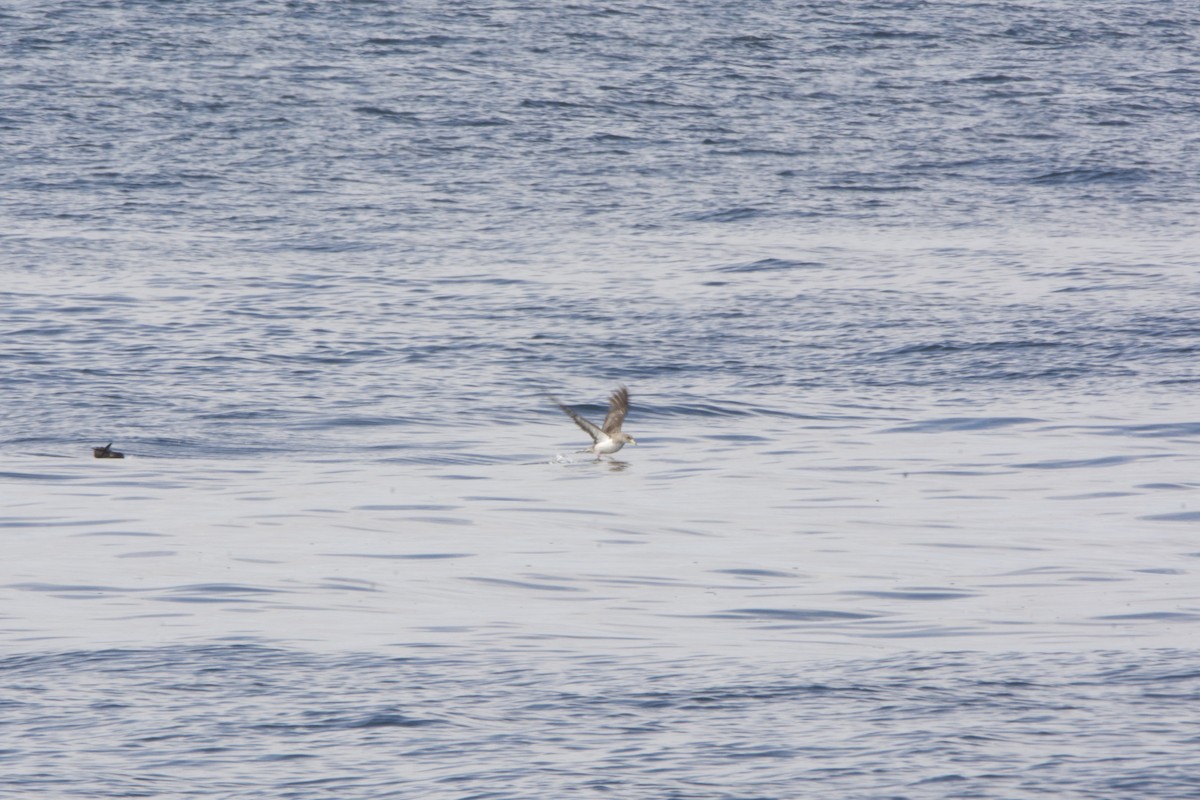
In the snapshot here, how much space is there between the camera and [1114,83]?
32469 mm

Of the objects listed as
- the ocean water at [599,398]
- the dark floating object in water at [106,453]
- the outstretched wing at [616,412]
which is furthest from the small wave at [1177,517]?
the dark floating object in water at [106,453]

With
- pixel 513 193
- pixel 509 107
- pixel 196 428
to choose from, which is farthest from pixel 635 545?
pixel 509 107

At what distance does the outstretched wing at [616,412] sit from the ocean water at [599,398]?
1.21 feet

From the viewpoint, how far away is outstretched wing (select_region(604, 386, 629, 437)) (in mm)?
16125

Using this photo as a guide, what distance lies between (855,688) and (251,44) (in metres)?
26.4

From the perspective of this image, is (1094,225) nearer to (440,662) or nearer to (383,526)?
(383,526)

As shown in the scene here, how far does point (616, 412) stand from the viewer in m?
16.2

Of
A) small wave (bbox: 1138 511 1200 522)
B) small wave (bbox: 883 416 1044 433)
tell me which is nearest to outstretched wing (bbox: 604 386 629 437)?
small wave (bbox: 883 416 1044 433)

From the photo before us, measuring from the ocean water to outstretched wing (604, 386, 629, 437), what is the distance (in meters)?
0.37

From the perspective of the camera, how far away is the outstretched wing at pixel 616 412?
1612cm

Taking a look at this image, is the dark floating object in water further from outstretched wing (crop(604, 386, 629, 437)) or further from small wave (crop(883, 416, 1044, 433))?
small wave (crop(883, 416, 1044, 433))

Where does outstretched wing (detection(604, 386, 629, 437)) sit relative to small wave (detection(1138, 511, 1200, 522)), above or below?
above

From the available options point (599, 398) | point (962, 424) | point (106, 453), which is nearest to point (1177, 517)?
point (962, 424)

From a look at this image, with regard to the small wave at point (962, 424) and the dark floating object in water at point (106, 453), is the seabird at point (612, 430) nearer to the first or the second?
the small wave at point (962, 424)
